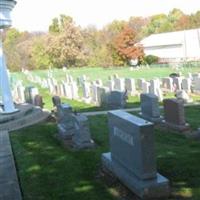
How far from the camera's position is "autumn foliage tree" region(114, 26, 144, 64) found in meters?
67.9

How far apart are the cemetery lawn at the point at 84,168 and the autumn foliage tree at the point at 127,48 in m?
55.0

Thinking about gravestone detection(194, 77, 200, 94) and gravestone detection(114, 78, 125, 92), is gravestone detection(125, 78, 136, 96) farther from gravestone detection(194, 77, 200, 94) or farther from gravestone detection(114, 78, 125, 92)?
gravestone detection(194, 77, 200, 94)

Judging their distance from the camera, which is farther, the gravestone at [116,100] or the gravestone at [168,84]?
the gravestone at [168,84]

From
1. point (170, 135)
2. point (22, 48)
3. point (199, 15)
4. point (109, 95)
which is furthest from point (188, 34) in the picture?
point (170, 135)

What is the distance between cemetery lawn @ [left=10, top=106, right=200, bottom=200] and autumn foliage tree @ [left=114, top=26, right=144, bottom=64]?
180 feet

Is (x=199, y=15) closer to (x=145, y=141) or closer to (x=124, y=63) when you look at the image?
(x=124, y=63)

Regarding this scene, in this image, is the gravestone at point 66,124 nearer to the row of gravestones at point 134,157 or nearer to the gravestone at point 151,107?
the gravestone at point 151,107

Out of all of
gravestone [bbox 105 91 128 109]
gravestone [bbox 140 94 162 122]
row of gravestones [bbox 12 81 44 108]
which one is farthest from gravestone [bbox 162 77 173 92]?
gravestone [bbox 140 94 162 122]

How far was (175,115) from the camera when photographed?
1366 centimetres

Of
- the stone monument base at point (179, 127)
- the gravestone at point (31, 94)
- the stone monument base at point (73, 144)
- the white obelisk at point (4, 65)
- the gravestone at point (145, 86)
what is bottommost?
the stone monument base at point (179, 127)

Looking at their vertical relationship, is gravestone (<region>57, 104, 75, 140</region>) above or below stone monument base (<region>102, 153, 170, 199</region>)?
above

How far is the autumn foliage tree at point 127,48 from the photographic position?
67.9 m

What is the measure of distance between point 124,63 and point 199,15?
99.1 ft

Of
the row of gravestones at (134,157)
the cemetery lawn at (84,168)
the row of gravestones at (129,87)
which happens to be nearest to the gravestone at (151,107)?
the cemetery lawn at (84,168)
